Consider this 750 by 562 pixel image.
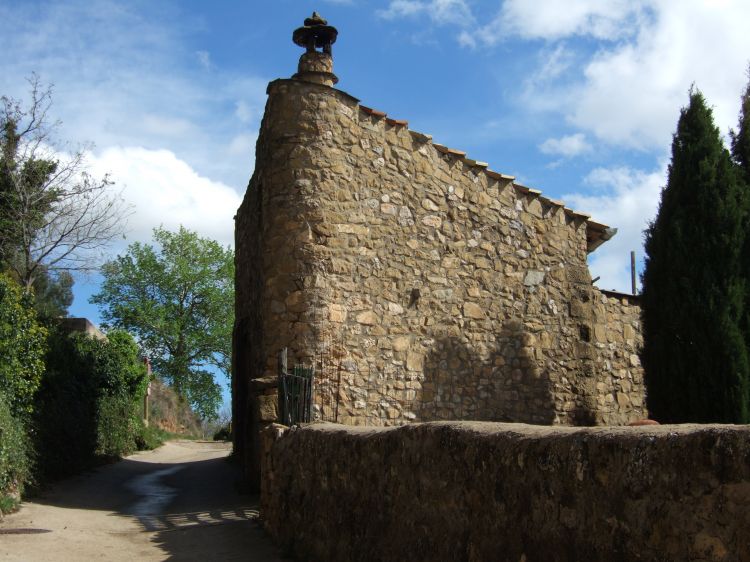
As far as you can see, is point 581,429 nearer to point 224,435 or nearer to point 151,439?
point 151,439

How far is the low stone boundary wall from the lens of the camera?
2.86 m

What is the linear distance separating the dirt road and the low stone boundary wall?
1888 mm

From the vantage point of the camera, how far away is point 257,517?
9844 mm

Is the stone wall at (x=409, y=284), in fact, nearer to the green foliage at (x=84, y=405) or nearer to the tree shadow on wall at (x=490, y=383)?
the tree shadow on wall at (x=490, y=383)

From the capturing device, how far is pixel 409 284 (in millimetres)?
11398

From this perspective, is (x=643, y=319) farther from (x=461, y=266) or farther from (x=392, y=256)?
(x=392, y=256)

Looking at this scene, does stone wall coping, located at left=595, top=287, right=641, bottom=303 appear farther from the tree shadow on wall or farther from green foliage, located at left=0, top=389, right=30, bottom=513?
green foliage, located at left=0, top=389, right=30, bottom=513

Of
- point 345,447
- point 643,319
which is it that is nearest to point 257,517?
Answer: point 345,447

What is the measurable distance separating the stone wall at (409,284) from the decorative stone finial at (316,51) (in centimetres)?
39

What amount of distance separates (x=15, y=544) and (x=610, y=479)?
7.29 meters

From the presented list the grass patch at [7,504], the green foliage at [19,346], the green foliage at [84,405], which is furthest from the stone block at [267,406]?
the green foliage at [84,405]

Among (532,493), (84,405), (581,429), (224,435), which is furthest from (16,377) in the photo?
(224,435)

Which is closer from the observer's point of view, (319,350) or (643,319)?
(319,350)

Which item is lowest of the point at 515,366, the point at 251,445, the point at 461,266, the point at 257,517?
the point at 257,517
